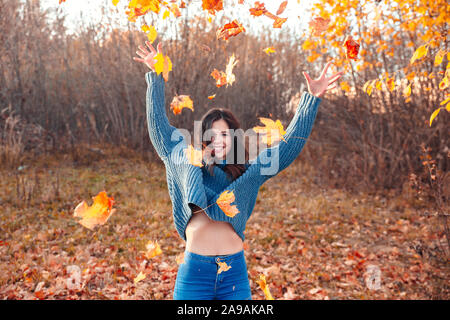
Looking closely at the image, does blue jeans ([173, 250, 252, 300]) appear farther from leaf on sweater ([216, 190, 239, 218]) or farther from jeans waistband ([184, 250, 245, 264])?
leaf on sweater ([216, 190, 239, 218])

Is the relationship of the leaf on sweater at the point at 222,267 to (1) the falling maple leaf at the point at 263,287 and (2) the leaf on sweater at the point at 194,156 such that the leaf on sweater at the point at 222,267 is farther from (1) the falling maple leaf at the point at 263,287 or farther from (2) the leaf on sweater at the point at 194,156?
(2) the leaf on sweater at the point at 194,156

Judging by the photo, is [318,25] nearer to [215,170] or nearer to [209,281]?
[215,170]

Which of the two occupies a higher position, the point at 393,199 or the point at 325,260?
the point at 393,199

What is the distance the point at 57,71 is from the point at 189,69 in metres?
3.96

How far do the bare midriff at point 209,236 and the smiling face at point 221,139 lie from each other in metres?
0.33

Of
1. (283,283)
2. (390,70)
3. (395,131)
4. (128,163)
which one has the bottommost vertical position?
(283,283)

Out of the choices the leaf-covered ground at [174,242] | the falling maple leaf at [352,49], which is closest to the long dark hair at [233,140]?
the falling maple leaf at [352,49]

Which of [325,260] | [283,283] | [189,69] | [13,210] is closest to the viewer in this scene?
[283,283]

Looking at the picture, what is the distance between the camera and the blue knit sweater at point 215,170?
1952mm

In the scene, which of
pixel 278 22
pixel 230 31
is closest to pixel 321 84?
pixel 278 22

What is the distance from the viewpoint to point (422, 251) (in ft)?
14.2

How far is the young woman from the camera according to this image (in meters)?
1.88

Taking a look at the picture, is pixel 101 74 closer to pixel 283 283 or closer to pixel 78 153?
pixel 78 153

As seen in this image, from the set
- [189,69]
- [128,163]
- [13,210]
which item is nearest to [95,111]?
[128,163]
